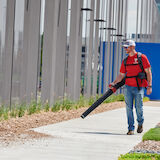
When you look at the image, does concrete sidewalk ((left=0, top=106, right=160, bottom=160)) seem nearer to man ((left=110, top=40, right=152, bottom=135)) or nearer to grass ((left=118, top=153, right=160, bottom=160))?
grass ((left=118, top=153, right=160, bottom=160))

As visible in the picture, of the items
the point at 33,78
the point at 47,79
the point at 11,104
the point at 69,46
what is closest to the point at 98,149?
the point at 11,104

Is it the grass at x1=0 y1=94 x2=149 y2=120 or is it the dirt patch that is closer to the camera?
the dirt patch

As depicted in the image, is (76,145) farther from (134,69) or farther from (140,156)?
(134,69)

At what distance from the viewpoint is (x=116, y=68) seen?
34.5 metres

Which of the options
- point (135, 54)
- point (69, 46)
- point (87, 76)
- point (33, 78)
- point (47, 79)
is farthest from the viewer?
point (87, 76)

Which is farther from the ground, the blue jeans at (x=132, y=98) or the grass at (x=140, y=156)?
the blue jeans at (x=132, y=98)

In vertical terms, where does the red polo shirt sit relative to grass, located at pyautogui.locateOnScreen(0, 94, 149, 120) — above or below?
above

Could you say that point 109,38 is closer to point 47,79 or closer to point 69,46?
point 69,46

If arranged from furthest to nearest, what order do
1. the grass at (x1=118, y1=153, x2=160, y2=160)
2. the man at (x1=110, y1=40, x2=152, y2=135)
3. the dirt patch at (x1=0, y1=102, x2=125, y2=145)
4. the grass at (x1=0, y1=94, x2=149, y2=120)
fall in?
the grass at (x1=0, y1=94, x2=149, y2=120) < the man at (x1=110, y1=40, x2=152, y2=135) < the dirt patch at (x1=0, y1=102, x2=125, y2=145) < the grass at (x1=118, y1=153, x2=160, y2=160)

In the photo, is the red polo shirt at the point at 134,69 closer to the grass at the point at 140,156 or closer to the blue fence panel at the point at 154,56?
the grass at the point at 140,156

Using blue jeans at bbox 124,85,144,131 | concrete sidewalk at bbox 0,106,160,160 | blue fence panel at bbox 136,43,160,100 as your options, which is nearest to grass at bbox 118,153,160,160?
concrete sidewalk at bbox 0,106,160,160

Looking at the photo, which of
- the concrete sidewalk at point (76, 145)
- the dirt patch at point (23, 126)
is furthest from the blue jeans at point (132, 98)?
the dirt patch at point (23, 126)

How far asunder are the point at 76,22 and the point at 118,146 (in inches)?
500

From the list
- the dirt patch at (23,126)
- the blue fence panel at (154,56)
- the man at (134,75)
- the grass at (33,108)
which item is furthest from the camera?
the blue fence panel at (154,56)
